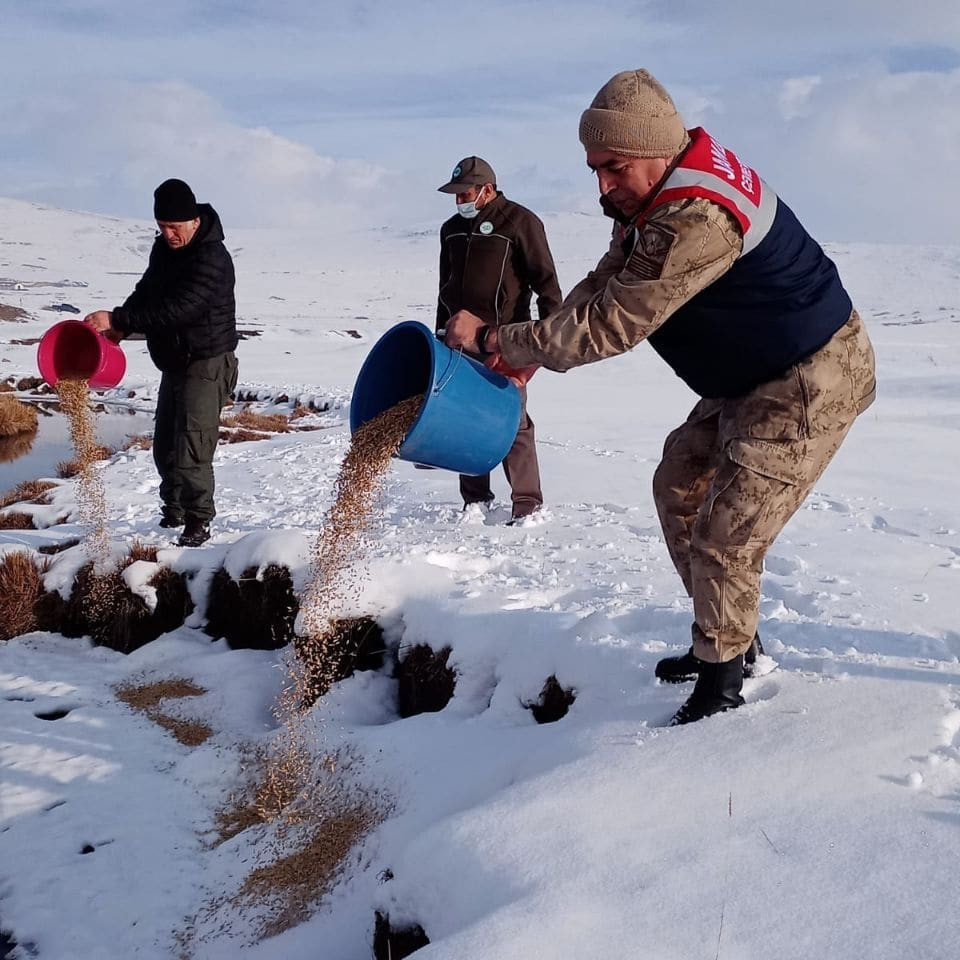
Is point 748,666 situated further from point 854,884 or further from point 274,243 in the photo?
point 274,243

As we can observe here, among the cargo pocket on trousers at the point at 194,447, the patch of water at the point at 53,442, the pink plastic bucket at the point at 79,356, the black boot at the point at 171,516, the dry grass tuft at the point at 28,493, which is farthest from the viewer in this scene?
the patch of water at the point at 53,442

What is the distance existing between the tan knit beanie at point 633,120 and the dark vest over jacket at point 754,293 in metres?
0.08

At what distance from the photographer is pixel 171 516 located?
5.61 meters

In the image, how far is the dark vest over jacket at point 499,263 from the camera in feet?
15.9

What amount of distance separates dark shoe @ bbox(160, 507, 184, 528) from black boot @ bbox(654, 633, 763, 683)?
11.5 feet

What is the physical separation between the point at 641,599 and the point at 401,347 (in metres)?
1.54

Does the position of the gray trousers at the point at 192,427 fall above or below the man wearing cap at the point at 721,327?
below

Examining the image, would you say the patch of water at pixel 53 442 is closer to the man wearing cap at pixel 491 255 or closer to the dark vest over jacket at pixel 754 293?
the man wearing cap at pixel 491 255

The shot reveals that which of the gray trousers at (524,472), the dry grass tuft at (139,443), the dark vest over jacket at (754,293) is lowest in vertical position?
the dry grass tuft at (139,443)

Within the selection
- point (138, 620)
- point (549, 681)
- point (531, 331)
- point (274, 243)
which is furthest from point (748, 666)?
point (274, 243)

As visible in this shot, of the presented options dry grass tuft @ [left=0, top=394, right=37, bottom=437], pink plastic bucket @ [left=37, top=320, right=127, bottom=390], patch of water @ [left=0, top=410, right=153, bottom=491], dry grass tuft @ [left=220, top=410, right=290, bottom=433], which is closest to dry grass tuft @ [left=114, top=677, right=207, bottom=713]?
pink plastic bucket @ [left=37, top=320, right=127, bottom=390]

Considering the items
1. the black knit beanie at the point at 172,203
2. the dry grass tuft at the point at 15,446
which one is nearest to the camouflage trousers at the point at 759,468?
the black knit beanie at the point at 172,203

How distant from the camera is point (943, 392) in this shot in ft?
42.2

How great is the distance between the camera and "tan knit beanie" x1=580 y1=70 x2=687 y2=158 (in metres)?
2.37
